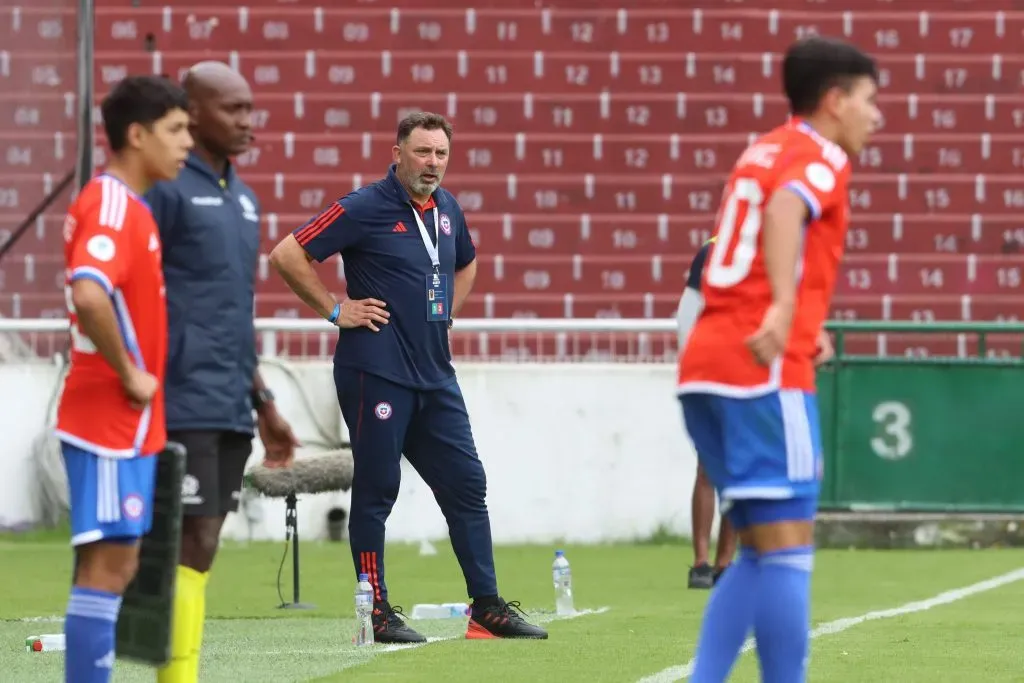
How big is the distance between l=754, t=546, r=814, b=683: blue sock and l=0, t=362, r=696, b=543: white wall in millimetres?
8786

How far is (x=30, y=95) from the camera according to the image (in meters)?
16.3

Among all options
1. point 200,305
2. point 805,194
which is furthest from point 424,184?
point 805,194

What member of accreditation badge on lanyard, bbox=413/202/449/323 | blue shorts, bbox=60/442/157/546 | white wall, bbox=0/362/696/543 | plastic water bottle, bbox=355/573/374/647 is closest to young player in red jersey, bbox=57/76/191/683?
blue shorts, bbox=60/442/157/546

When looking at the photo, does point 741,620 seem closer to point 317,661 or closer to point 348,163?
point 317,661

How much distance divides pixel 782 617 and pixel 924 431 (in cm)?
907

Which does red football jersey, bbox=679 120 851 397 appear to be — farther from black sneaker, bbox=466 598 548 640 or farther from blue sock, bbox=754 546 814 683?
black sneaker, bbox=466 598 548 640

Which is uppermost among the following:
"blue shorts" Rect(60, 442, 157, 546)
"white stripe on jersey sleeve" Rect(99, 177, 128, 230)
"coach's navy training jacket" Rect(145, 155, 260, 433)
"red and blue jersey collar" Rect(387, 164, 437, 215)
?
"red and blue jersey collar" Rect(387, 164, 437, 215)

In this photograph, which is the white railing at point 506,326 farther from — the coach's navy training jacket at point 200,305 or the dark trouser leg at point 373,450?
the coach's navy training jacket at point 200,305

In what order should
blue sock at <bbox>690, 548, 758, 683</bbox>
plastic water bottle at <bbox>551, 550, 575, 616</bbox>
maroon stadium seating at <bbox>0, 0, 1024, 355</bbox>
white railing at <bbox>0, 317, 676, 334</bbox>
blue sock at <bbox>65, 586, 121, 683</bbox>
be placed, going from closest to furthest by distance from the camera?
1. blue sock at <bbox>690, 548, 758, 683</bbox>
2. blue sock at <bbox>65, 586, 121, 683</bbox>
3. plastic water bottle at <bbox>551, 550, 575, 616</bbox>
4. white railing at <bbox>0, 317, 676, 334</bbox>
5. maroon stadium seating at <bbox>0, 0, 1024, 355</bbox>

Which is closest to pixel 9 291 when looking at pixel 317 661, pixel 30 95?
pixel 30 95

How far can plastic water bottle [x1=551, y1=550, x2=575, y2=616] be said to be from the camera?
920cm

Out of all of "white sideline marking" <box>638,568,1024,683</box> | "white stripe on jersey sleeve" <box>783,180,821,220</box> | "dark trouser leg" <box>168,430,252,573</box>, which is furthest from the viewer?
"white sideline marking" <box>638,568,1024,683</box>

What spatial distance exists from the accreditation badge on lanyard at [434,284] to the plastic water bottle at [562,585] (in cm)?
146

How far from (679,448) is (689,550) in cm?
80
